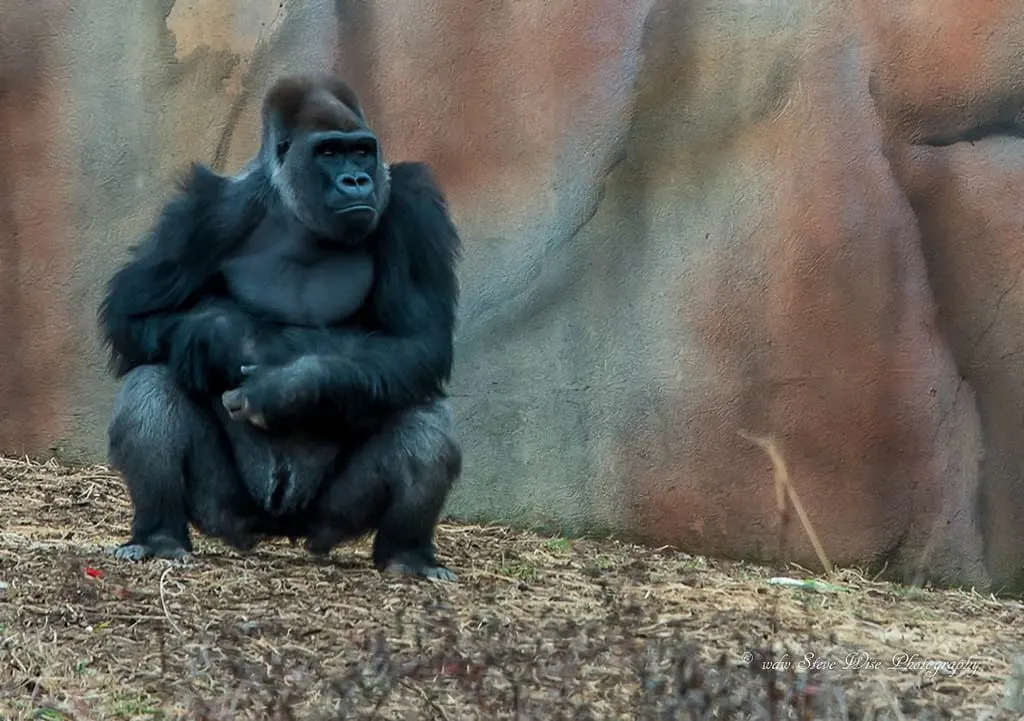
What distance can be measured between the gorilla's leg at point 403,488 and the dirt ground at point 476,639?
12cm

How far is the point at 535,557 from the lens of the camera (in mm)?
5293

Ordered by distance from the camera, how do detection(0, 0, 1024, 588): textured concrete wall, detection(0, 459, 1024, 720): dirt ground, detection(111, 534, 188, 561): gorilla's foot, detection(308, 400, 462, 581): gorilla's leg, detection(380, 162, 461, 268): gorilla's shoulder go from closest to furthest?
1. detection(0, 459, 1024, 720): dirt ground
2. detection(111, 534, 188, 561): gorilla's foot
3. detection(308, 400, 462, 581): gorilla's leg
4. detection(380, 162, 461, 268): gorilla's shoulder
5. detection(0, 0, 1024, 588): textured concrete wall

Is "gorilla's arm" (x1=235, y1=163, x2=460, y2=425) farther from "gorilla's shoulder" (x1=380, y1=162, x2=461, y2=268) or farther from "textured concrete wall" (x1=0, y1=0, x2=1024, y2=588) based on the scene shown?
"textured concrete wall" (x1=0, y1=0, x2=1024, y2=588)

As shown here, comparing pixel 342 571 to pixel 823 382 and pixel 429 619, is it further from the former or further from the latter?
pixel 823 382

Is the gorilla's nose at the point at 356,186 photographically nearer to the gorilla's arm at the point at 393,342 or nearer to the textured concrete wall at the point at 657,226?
the gorilla's arm at the point at 393,342

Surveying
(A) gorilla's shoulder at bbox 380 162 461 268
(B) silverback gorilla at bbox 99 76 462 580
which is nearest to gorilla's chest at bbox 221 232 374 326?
(B) silverback gorilla at bbox 99 76 462 580

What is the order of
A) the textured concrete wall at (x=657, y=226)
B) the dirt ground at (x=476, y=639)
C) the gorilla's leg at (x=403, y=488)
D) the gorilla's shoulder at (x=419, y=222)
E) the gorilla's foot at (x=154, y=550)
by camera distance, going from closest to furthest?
the dirt ground at (x=476, y=639) < the gorilla's foot at (x=154, y=550) < the gorilla's leg at (x=403, y=488) < the gorilla's shoulder at (x=419, y=222) < the textured concrete wall at (x=657, y=226)

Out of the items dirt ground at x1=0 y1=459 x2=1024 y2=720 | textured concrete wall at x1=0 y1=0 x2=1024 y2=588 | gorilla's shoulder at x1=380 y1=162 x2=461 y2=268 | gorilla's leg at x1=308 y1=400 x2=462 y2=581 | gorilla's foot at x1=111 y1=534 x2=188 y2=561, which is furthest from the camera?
textured concrete wall at x1=0 y1=0 x2=1024 y2=588

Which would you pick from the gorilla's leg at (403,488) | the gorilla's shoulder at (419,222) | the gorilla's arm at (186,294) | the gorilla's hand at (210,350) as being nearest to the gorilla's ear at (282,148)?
the gorilla's arm at (186,294)

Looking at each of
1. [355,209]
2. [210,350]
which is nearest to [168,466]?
[210,350]

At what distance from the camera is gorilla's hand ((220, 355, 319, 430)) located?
460cm

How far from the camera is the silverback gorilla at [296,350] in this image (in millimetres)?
4684

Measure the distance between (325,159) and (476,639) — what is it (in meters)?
1.87

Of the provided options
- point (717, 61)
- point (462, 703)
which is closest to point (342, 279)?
point (717, 61)
